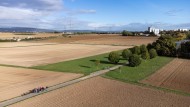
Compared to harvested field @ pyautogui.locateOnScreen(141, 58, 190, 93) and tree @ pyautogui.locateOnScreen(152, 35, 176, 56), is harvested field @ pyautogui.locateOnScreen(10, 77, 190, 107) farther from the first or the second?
tree @ pyautogui.locateOnScreen(152, 35, 176, 56)

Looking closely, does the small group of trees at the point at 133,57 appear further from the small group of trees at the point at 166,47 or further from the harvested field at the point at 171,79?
the small group of trees at the point at 166,47

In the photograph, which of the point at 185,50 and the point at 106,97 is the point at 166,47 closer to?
the point at 185,50

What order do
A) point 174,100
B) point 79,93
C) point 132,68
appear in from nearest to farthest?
point 174,100
point 79,93
point 132,68

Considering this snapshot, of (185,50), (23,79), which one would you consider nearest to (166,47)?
(185,50)

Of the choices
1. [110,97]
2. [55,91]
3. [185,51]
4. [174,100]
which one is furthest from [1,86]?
[185,51]

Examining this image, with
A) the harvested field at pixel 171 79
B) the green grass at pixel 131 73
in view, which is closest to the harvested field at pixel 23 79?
the green grass at pixel 131 73

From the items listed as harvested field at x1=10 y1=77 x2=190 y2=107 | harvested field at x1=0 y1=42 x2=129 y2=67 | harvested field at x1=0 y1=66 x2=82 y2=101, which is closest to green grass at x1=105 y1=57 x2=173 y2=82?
harvested field at x1=10 y1=77 x2=190 y2=107

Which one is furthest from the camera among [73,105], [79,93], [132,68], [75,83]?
[132,68]

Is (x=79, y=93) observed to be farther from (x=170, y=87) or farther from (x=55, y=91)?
(x=170, y=87)

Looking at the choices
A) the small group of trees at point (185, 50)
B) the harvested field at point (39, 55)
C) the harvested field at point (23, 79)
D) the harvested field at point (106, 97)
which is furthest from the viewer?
the small group of trees at point (185, 50)
